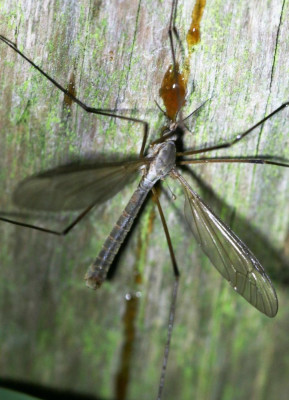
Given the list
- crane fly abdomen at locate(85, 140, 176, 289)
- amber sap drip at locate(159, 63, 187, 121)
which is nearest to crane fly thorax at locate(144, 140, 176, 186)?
crane fly abdomen at locate(85, 140, 176, 289)

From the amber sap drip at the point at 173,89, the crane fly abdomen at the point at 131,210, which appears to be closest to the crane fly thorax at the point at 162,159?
the crane fly abdomen at the point at 131,210

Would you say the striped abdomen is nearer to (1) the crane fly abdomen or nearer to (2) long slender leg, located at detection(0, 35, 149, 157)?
(1) the crane fly abdomen

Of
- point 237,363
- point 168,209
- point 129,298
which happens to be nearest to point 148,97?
point 168,209

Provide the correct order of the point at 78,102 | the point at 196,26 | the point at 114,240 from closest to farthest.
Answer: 1. the point at 196,26
2. the point at 78,102
3. the point at 114,240

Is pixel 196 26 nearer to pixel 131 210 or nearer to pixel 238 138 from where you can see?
pixel 238 138

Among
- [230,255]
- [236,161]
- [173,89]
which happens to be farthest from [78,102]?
[230,255]

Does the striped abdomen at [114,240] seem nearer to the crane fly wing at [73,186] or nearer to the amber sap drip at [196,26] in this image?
the crane fly wing at [73,186]
